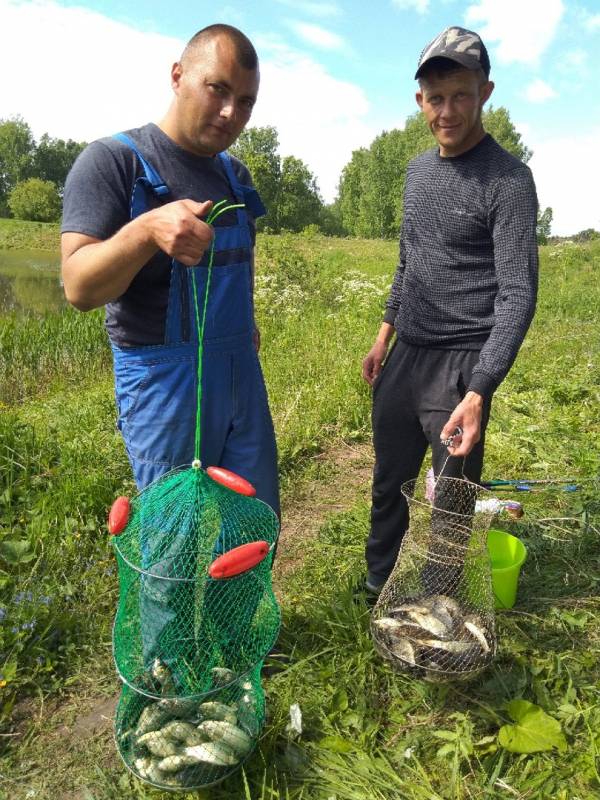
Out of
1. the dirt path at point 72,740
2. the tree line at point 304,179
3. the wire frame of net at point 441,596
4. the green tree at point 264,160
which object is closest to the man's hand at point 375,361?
the wire frame of net at point 441,596

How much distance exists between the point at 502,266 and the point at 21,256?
33.4 metres

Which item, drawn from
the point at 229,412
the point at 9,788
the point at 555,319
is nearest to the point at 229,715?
the point at 9,788

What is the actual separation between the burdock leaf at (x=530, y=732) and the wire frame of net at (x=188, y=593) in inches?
37.0

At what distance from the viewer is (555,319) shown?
1007 centimetres

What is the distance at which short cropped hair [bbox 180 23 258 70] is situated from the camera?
201 centimetres

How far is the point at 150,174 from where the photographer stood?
199 centimetres

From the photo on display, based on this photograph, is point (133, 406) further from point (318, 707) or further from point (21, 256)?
point (21, 256)

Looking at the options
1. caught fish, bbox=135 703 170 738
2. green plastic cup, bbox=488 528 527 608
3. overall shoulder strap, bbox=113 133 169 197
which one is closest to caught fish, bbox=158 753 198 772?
caught fish, bbox=135 703 170 738

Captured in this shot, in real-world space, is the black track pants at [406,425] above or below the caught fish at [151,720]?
above

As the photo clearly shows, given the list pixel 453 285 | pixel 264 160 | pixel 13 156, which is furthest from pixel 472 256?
pixel 13 156

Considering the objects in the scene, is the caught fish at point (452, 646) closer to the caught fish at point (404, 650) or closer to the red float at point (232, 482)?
the caught fish at point (404, 650)

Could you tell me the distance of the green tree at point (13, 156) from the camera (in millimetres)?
68812

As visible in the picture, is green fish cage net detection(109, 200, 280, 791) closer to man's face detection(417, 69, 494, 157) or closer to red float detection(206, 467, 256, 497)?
red float detection(206, 467, 256, 497)

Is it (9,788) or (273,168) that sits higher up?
(273,168)
